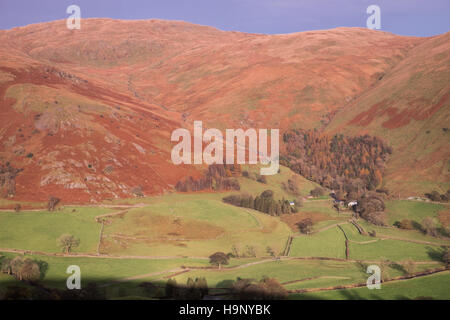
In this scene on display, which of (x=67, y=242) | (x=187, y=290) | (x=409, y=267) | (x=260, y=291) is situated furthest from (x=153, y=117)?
(x=260, y=291)

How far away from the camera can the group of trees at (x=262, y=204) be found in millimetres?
83250

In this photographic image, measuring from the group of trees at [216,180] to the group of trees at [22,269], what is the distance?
46996mm

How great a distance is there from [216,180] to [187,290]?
55726 millimetres

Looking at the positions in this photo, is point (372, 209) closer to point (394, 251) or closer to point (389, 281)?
point (394, 251)

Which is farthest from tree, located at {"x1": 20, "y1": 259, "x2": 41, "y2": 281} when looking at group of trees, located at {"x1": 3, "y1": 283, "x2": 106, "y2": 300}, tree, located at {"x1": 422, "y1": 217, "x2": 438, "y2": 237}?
tree, located at {"x1": 422, "y1": 217, "x2": 438, "y2": 237}

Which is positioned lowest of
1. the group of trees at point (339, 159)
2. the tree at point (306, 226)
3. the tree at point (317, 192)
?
the tree at point (306, 226)

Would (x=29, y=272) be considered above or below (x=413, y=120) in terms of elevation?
below

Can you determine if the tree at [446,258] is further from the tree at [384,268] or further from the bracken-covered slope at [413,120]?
the bracken-covered slope at [413,120]

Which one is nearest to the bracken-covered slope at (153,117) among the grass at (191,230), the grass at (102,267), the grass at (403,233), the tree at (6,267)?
the grass at (191,230)

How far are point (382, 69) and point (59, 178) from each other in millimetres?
181598

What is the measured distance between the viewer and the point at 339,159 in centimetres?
12431

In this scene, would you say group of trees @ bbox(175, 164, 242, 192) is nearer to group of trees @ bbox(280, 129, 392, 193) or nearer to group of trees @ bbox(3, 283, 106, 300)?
group of trees @ bbox(280, 129, 392, 193)

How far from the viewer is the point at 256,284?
40.4m
